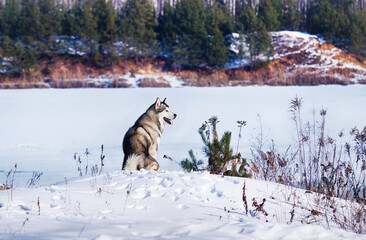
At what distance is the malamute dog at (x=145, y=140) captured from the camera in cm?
635

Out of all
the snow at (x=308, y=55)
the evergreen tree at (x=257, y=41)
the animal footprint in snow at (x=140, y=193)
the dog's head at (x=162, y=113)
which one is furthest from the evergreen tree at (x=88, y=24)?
the animal footprint in snow at (x=140, y=193)

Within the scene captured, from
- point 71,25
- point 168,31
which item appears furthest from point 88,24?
point 168,31

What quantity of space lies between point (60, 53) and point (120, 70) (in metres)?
7.48

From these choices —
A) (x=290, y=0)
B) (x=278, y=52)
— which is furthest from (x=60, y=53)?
(x=290, y=0)

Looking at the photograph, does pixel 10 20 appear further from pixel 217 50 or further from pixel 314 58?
pixel 314 58

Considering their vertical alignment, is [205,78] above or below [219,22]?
below

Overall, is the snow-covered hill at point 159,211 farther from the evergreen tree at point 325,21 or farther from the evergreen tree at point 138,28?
the evergreen tree at point 325,21

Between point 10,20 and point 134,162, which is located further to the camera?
point 10,20

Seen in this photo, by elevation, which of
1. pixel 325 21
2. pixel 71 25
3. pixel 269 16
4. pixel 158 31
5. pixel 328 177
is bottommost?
pixel 328 177

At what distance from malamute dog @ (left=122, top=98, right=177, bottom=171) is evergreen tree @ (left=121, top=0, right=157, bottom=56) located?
36.5m

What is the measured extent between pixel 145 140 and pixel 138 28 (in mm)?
38558

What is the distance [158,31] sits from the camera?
4650 centimetres

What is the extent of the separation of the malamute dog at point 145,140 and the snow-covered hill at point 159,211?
51 cm

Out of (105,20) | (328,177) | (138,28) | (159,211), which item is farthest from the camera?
(105,20)
